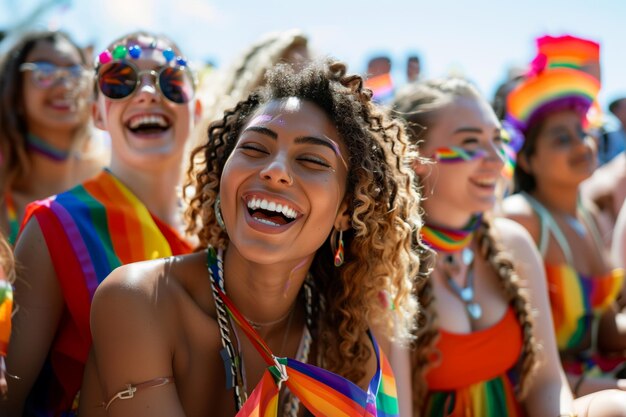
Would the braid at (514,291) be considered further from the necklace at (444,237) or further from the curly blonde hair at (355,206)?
the curly blonde hair at (355,206)

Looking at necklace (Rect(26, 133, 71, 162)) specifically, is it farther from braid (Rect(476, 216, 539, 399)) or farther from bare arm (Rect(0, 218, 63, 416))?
braid (Rect(476, 216, 539, 399))

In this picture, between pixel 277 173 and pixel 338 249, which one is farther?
pixel 338 249

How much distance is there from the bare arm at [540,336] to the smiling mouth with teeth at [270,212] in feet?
4.46

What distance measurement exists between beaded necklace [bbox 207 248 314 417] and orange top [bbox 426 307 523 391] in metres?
0.70

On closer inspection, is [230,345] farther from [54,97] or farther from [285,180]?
[54,97]

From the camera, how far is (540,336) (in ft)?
9.61

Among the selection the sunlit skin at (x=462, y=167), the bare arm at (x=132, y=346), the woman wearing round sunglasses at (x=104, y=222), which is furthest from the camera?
the sunlit skin at (x=462, y=167)

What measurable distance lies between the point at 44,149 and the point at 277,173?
2361 millimetres

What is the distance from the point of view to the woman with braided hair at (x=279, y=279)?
1.98 metres

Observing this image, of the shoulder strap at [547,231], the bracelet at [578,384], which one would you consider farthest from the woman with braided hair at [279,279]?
the shoulder strap at [547,231]

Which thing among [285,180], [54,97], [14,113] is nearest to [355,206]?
[285,180]

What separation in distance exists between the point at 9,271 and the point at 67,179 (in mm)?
1951

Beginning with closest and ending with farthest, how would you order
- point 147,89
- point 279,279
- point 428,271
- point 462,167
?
point 279,279, point 428,271, point 147,89, point 462,167

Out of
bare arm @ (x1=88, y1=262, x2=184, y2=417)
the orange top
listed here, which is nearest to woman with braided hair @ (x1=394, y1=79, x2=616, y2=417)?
the orange top
